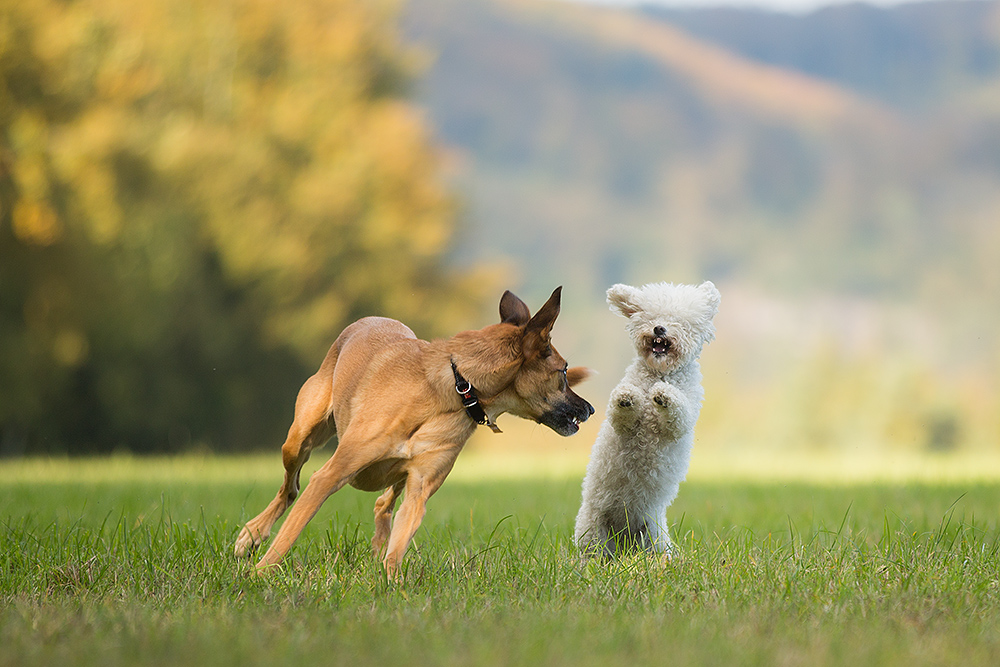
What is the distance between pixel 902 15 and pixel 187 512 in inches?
2736

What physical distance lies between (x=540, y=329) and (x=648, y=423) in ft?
2.51

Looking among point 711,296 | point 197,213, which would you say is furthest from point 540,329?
point 197,213

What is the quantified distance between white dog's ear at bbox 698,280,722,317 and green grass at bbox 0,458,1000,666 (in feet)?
4.02

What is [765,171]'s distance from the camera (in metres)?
55.8

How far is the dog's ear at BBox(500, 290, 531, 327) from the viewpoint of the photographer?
497 cm

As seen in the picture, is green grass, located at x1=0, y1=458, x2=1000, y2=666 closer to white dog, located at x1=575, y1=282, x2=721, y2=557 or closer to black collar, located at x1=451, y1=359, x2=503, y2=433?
white dog, located at x1=575, y1=282, x2=721, y2=557

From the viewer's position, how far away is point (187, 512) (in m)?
7.84

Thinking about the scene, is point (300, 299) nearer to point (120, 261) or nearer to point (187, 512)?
point (120, 261)

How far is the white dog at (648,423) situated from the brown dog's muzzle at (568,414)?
0.14 meters

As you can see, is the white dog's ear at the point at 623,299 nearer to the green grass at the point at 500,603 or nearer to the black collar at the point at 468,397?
the black collar at the point at 468,397

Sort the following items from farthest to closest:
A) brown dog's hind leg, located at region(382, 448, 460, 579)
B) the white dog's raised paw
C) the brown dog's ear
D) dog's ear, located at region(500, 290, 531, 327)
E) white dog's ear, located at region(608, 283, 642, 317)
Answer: the brown dog's ear → white dog's ear, located at region(608, 283, 642, 317) → dog's ear, located at region(500, 290, 531, 327) → the white dog's raised paw → brown dog's hind leg, located at region(382, 448, 460, 579)

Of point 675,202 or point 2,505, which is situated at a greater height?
point 675,202

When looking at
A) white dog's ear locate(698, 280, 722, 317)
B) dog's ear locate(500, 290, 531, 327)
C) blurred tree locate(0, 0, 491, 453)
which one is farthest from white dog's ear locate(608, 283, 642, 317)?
blurred tree locate(0, 0, 491, 453)

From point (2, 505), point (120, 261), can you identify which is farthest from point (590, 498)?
point (120, 261)
